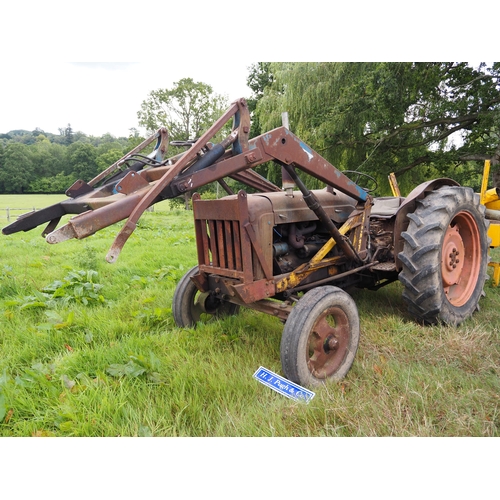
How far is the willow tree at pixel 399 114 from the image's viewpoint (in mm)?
7461

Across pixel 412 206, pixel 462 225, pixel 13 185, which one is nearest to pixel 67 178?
pixel 13 185

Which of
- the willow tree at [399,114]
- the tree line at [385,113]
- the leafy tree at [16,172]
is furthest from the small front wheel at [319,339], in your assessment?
the willow tree at [399,114]

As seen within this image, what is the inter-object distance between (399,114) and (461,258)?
530 centimetres

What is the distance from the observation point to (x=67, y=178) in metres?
3.85

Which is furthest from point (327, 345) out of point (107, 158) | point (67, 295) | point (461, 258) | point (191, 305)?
point (67, 295)

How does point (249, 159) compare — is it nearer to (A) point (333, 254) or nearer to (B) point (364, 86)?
(A) point (333, 254)

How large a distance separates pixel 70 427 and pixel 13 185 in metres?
3.31

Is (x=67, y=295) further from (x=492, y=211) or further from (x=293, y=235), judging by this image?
(x=492, y=211)

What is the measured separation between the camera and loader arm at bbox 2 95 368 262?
194 cm

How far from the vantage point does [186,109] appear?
10641mm

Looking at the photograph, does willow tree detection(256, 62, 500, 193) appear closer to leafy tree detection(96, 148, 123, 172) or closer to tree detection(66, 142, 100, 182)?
leafy tree detection(96, 148, 123, 172)

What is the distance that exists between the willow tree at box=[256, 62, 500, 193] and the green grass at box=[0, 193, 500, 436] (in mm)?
5141

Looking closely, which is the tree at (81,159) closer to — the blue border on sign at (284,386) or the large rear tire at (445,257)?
the blue border on sign at (284,386)

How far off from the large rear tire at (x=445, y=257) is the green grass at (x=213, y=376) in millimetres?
189
